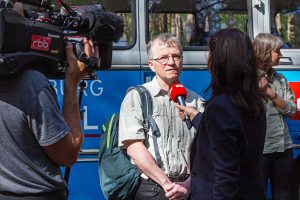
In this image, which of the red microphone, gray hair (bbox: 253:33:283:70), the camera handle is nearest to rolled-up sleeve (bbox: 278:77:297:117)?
gray hair (bbox: 253:33:283:70)

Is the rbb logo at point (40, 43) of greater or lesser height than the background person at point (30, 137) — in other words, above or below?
above

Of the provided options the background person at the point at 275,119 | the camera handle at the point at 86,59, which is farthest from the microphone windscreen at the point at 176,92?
the background person at the point at 275,119

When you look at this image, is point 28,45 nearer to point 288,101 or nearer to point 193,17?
point 288,101

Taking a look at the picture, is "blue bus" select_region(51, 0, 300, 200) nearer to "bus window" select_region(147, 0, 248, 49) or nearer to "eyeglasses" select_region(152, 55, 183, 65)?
"bus window" select_region(147, 0, 248, 49)

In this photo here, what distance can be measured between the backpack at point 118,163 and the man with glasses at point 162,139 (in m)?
0.03

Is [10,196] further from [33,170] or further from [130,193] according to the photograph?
[130,193]

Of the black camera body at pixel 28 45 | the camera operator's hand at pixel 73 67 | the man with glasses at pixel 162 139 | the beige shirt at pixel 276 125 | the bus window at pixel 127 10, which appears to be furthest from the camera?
the bus window at pixel 127 10

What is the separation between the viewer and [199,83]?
16.9 ft

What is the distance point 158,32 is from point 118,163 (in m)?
1.73

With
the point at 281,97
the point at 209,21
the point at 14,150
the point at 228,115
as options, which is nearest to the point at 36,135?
the point at 14,150

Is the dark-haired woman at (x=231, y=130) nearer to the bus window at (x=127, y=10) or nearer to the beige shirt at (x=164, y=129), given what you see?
the beige shirt at (x=164, y=129)

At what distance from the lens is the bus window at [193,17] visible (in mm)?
5172

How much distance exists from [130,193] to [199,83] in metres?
1.88

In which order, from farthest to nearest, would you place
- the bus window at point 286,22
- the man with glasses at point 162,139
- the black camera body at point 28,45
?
the bus window at point 286,22, the man with glasses at point 162,139, the black camera body at point 28,45
